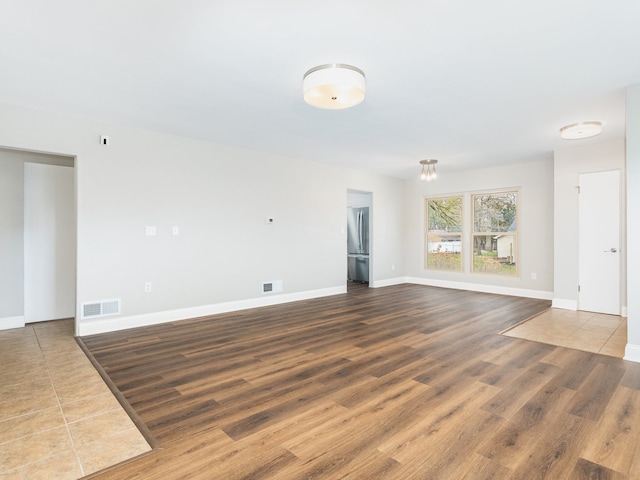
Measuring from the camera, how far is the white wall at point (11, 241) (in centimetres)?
430

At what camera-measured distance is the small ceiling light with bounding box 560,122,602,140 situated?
13.5 ft

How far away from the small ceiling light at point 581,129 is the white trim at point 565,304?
2.57 m

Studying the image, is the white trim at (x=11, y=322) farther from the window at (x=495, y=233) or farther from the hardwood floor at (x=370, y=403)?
the window at (x=495, y=233)

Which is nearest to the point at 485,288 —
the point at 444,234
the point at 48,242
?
the point at 444,234

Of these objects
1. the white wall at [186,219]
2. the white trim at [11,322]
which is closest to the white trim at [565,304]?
the white wall at [186,219]

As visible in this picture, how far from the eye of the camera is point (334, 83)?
2.64 m

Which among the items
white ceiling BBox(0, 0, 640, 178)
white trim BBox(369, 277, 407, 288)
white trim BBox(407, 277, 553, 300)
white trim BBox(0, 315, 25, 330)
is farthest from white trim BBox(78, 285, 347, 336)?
white trim BBox(407, 277, 553, 300)

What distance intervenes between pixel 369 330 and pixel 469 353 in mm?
1174

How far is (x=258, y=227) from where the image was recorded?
5.57 meters

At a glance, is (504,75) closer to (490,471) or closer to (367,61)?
(367,61)

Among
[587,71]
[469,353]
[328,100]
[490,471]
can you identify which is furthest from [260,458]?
[587,71]

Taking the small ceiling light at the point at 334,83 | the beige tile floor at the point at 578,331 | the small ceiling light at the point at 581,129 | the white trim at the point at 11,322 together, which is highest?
the small ceiling light at the point at 581,129

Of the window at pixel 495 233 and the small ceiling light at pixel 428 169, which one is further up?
the small ceiling light at pixel 428 169

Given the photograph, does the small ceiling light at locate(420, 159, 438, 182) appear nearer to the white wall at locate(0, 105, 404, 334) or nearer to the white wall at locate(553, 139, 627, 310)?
the white wall at locate(0, 105, 404, 334)
